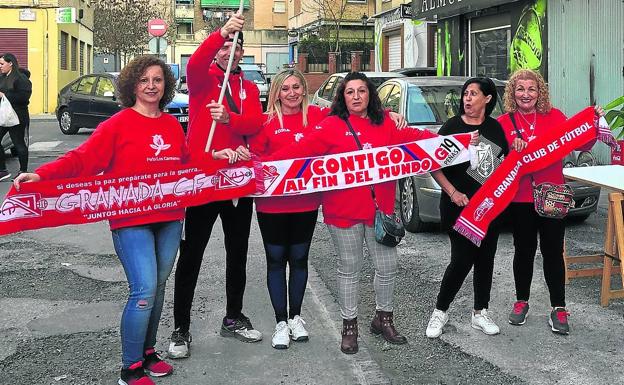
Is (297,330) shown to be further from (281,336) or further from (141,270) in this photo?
(141,270)

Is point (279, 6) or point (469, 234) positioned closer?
point (469, 234)

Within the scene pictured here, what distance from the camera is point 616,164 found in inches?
235

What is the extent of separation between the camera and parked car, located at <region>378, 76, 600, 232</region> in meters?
7.85

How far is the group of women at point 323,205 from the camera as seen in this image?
156 inches

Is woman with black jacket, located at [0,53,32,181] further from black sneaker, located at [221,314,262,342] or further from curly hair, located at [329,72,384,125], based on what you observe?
curly hair, located at [329,72,384,125]

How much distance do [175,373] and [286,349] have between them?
29.7 inches

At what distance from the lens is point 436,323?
4992 millimetres

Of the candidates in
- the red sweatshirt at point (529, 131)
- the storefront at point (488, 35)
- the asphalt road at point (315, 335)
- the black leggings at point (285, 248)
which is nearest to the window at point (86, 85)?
the storefront at point (488, 35)

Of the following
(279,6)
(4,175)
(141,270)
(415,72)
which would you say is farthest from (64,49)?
(279,6)

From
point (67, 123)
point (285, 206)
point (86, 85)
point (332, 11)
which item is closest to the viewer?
point (285, 206)

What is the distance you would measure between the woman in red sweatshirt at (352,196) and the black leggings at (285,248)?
0.19m

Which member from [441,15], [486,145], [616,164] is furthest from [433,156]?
[441,15]

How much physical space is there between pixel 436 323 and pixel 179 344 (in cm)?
175

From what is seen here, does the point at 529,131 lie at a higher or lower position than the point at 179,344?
higher
